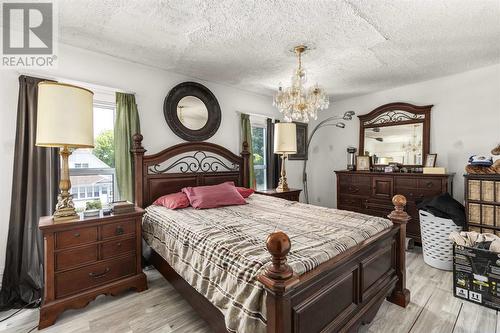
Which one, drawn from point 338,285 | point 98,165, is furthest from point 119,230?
point 338,285

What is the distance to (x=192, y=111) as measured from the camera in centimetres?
348

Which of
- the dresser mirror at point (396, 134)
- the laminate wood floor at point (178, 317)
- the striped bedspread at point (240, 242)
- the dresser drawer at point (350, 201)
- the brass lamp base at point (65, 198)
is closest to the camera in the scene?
the striped bedspread at point (240, 242)

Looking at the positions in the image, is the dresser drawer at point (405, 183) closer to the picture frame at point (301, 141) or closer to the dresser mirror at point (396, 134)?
the dresser mirror at point (396, 134)

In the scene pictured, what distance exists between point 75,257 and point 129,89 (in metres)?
1.97

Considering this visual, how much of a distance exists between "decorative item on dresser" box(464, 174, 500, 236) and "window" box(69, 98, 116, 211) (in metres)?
4.21

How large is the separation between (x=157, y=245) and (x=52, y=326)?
3.08ft

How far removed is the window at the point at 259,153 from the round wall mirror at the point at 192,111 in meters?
0.95

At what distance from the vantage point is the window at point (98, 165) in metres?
2.67

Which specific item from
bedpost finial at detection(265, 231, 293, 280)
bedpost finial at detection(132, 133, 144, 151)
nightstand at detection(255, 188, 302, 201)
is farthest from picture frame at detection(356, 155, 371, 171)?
bedpost finial at detection(265, 231, 293, 280)

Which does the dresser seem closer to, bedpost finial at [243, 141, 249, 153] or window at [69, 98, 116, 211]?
bedpost finial at [243, 141, 249, 153]

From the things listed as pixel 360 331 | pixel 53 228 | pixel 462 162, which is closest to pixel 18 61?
pixel 53 228

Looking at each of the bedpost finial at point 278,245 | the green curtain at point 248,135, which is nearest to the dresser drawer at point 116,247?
the bedpost finial at point 278,245

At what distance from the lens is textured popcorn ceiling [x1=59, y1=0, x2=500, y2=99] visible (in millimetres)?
1934

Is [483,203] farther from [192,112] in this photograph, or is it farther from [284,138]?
[192,112]
